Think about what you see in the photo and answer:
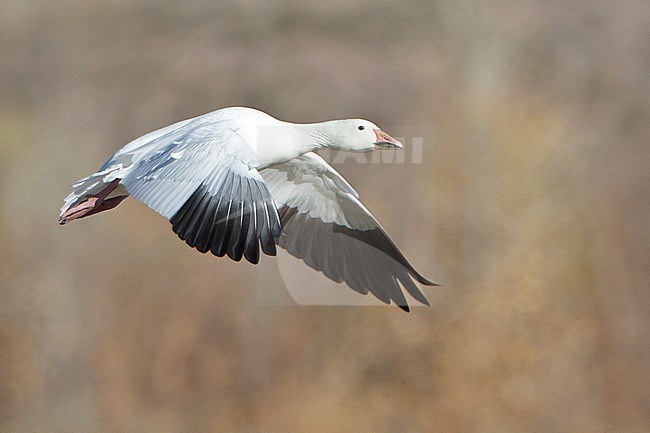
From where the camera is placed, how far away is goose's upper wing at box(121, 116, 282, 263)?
95cm

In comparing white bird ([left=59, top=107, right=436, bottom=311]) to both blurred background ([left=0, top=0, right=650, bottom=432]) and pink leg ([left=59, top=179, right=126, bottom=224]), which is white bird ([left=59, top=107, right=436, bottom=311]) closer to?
pink leg ([left=59, top=179, right=126, bottom=224])

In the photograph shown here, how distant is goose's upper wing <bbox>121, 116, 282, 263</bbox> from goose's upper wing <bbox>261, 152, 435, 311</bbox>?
17cm

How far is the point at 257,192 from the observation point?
0.97 m

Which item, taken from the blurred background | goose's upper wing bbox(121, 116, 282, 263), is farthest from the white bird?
the blurred background

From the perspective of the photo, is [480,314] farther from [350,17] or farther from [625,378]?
[350,17]

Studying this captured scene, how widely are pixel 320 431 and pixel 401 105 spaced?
1.99ft

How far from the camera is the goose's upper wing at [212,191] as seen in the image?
0.95 metres

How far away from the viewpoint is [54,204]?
1629 mm

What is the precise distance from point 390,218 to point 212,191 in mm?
581

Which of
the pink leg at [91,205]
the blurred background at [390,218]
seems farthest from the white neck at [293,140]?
the blurred background at [390,218]

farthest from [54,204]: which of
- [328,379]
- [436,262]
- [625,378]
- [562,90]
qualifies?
[625,378]

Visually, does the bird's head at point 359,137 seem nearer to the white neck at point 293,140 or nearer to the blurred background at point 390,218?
the white neck at point 293,140

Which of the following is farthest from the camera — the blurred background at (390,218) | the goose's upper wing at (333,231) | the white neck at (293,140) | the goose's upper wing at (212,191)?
the blurred background at (390,218)

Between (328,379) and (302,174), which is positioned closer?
(302,174)
